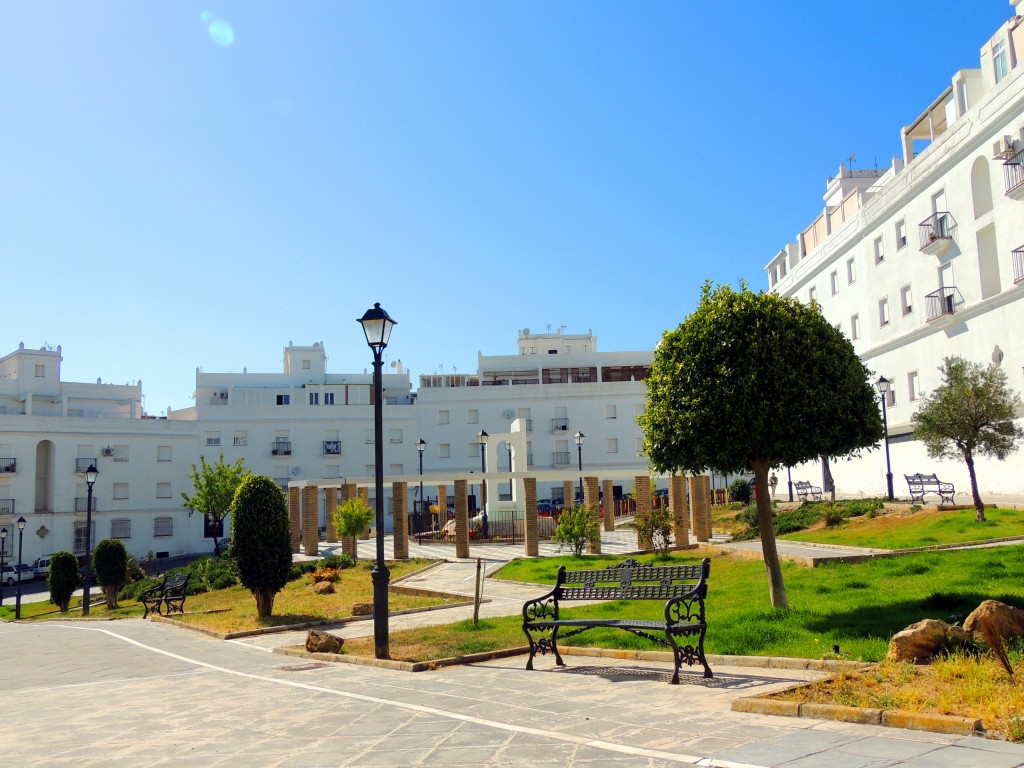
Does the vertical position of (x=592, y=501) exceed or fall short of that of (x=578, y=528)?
it exceeds it

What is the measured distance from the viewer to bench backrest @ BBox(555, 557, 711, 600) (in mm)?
9164

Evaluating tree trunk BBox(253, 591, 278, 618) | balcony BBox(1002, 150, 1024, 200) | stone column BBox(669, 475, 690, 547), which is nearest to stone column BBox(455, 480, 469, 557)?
stone column BBox(669, 475, 690, 547)

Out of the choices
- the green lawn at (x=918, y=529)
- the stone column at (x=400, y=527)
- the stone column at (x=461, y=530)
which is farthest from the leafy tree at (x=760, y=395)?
the stone column at (x=400, y=527)

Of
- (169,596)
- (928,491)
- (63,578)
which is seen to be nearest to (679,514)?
(928,491)

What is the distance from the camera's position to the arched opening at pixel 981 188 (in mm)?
26984

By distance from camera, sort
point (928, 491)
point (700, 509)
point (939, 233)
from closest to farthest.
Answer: point (928, 491)
point (700, 509)
point (939, 233)


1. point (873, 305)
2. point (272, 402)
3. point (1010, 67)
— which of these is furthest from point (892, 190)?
A: point (272, 402)

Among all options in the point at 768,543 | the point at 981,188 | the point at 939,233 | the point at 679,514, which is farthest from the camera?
the point at 939,233

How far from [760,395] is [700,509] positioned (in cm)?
1687

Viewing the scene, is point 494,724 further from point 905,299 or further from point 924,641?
point 905,299

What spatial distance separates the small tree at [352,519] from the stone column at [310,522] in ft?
9.17

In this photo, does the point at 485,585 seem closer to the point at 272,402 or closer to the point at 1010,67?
the point at 1010,67

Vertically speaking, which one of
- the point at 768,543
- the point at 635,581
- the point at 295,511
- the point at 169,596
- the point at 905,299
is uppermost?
the point at 905,299

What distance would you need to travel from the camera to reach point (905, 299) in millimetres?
32938
